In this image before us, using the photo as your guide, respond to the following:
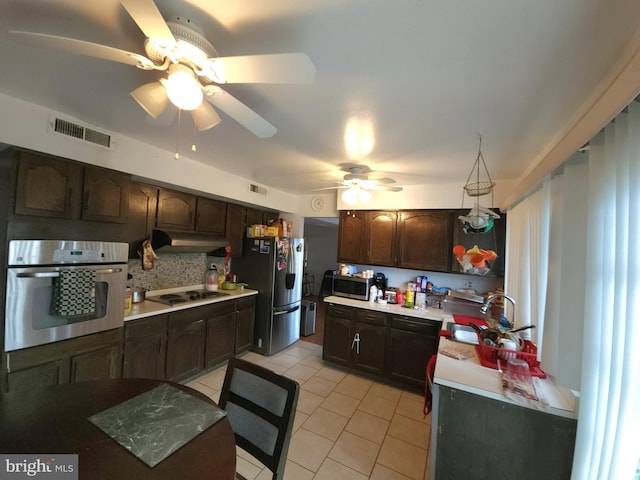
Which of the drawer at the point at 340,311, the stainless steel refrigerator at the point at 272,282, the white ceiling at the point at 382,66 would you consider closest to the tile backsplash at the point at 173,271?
the stainless steel refrigerator at the point at 272,282

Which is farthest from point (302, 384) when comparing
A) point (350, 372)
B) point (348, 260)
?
point (348, 260)

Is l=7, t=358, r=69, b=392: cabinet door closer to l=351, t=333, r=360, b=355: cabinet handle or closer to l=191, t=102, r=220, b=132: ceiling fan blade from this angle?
l=191, t=102, r=220, b=132: ceiling fan blade

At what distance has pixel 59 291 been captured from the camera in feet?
5.80

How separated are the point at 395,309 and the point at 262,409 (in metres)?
2.19

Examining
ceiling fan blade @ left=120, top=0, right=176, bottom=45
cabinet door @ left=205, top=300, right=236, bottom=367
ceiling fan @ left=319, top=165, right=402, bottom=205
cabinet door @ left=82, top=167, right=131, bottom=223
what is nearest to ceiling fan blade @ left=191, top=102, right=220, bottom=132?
ceiling fan blade @ left=120, top=0, right=176, bottom=45

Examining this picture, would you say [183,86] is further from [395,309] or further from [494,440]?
[395,309]

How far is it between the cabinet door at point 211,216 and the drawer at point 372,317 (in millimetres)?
2052

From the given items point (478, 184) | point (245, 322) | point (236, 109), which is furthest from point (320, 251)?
point (236, 109)

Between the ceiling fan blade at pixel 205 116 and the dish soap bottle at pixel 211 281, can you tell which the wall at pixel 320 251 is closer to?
the dish soap bottle at pixel 211 281

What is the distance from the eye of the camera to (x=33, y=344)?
1708mm

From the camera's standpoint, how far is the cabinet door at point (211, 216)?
306 cm

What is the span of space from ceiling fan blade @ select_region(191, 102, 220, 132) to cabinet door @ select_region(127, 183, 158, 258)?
60.9 inches

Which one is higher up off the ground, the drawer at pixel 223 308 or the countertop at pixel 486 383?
the countertop at pixel 486 383

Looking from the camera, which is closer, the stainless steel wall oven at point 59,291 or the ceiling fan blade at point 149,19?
the ceiling fan blade at point 149,19
